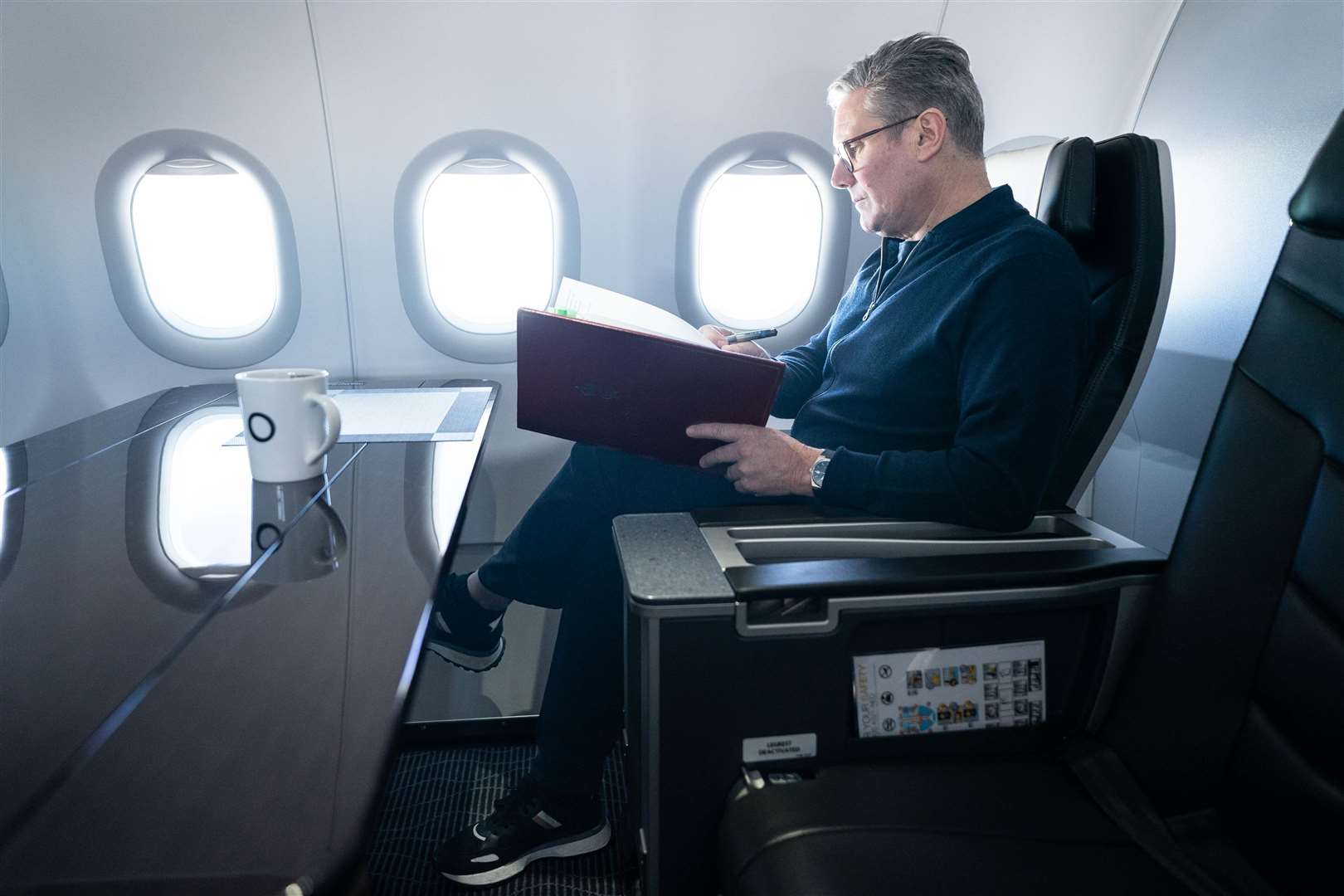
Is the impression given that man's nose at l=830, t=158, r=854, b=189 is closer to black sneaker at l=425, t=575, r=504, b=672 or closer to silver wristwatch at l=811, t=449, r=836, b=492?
silver wristwatch at l=811, t=449, r=836, b=492

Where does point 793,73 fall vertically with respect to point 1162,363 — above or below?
above

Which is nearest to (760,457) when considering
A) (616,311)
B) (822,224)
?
(616,311)

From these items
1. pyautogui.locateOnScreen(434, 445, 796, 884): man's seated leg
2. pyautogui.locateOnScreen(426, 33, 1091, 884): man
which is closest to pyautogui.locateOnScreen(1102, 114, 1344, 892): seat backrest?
pyautogui.locateOnScreen(426, 33, 1091, 884): man

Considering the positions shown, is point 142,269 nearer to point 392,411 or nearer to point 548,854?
point 392,411

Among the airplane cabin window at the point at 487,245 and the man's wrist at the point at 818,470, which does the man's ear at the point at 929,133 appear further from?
the airplane cabin window at the point at 487,245

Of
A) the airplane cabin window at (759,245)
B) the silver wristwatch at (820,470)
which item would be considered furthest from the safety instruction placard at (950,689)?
the airplane cabin window at (759,245)

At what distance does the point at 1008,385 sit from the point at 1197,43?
150 centimetres

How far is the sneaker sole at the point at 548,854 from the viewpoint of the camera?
148cm

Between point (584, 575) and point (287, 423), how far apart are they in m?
0.52

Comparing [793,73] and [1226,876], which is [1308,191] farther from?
[793,73]

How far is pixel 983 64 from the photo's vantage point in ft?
6.85

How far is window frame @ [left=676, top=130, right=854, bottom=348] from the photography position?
207 centimetres

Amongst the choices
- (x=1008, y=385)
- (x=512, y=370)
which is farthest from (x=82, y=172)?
(x=1008, y=385)

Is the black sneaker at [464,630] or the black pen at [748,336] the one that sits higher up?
the black pen at [748,336]
